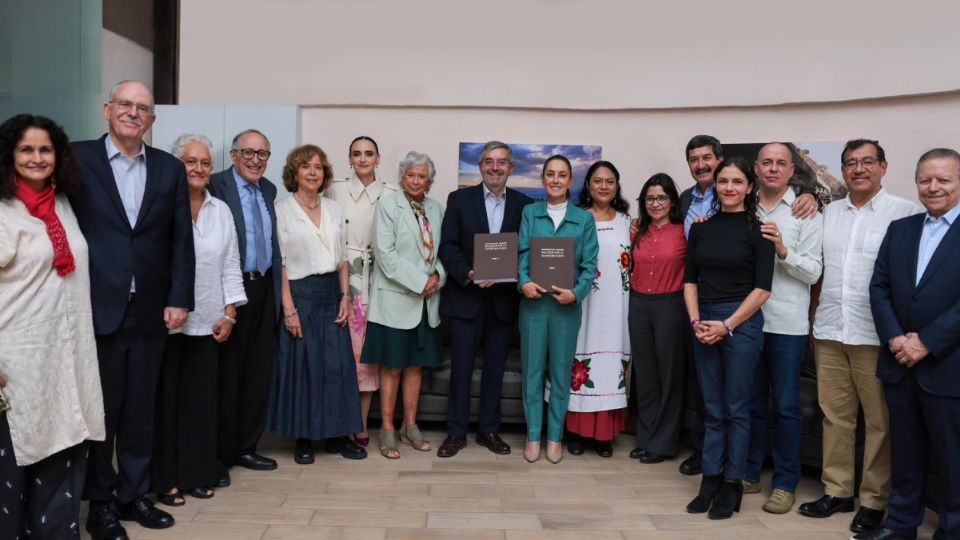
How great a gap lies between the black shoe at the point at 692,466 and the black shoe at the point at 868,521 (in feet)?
3.03

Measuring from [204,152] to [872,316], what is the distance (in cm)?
337

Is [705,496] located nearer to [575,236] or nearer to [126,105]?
[575,236]

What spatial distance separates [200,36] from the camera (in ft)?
18.8

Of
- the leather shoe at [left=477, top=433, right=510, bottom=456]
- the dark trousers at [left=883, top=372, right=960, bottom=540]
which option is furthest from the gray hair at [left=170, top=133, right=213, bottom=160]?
the dark trousers at [left=883, top=372, right=960, bottom=540]

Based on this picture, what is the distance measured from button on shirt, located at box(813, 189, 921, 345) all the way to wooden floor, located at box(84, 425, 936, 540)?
979 mm

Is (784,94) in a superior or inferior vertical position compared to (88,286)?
superior

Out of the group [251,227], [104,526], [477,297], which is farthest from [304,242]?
[104,526]

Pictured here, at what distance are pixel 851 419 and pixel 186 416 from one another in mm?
3354

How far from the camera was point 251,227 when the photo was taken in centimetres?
376

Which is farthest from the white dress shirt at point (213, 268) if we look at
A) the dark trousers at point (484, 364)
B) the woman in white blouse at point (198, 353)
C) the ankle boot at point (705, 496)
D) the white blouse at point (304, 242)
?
the ankle boot at point (705, 496)

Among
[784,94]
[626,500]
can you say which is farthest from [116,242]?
[784,94]

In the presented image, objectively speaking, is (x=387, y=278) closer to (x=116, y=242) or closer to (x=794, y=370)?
(x=116, y=242)

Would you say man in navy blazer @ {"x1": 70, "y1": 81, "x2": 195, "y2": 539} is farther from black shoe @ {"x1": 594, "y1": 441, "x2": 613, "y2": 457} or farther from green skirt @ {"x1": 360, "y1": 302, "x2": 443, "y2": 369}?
black shoe @ {"x1": 594, "y1": 441, "x2": 613, "y2": 457}

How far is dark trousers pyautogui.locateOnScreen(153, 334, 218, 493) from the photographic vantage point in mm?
3301
